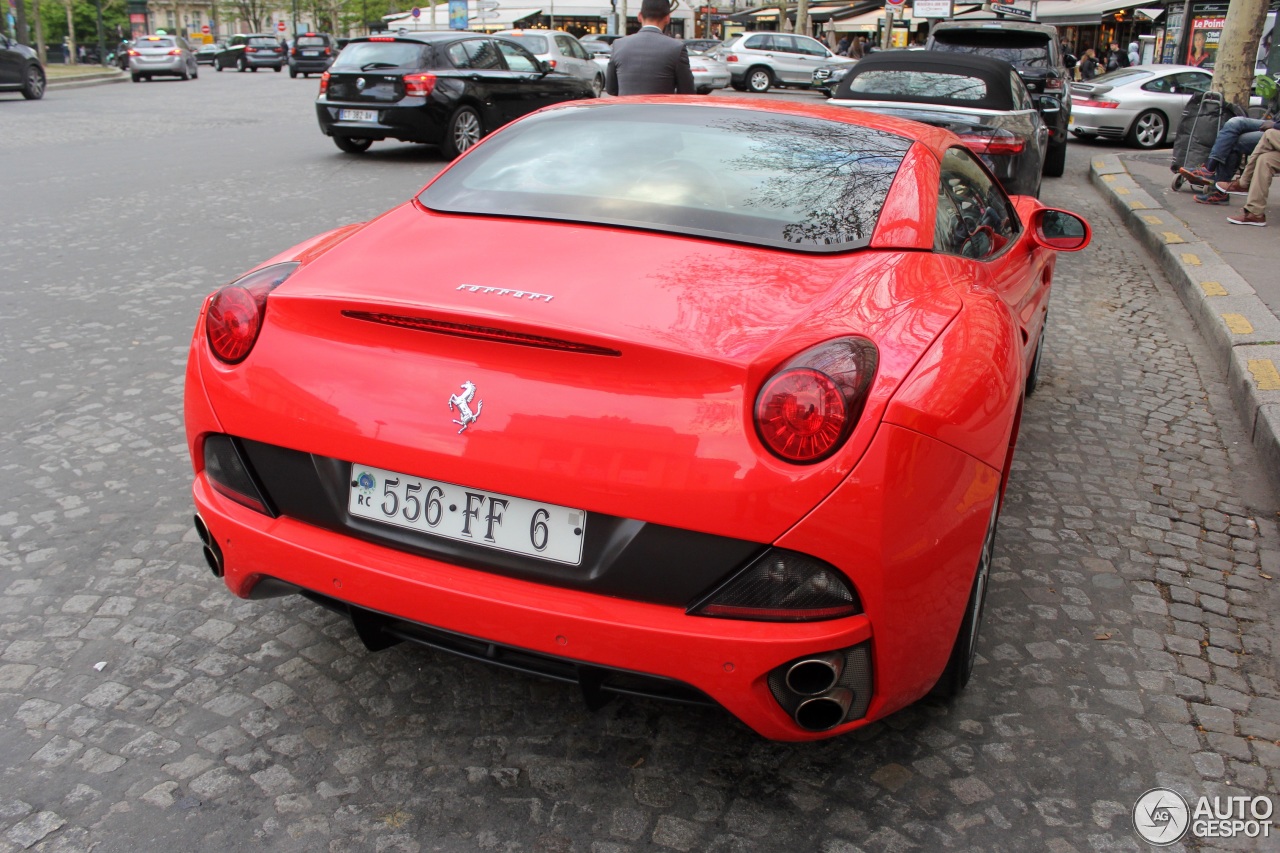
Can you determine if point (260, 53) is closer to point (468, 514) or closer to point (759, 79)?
point (759, 79)

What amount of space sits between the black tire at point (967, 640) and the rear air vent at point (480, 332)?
1019 mm

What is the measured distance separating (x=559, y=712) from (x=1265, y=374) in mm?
4329

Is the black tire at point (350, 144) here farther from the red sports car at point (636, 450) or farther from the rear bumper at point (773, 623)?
the rear bumper at point (773, 623)

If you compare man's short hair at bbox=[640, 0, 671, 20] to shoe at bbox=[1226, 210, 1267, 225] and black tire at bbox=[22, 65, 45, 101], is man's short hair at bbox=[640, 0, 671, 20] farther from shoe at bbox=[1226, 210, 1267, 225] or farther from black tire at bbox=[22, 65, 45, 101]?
black tire at bbox=[22, 65, 45, 101]

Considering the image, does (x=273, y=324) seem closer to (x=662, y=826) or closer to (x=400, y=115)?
(x=662, y=826)

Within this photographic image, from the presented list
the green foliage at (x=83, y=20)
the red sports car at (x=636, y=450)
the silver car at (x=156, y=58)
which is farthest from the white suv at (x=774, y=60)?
the green foliage at (x=83, y=20)

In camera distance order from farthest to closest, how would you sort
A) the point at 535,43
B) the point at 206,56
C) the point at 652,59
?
the point at 206,56 < the point at 535,43 < the point at 652,59

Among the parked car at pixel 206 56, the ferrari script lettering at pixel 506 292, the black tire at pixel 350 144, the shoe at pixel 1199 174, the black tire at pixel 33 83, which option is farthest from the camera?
the parked car at pixel 206 56

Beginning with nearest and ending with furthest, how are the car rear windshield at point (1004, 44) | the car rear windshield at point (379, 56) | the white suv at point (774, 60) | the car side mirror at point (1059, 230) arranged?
the car side mirror at point (1059, 230) < the car rear windshield at point (379, 56) < the car rear windshield at point (1004, 44) < the white suv at point (774, 60)

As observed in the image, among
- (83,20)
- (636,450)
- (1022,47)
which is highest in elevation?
(83,20)


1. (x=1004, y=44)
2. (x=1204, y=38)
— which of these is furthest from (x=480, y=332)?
(x=1204, y=38)

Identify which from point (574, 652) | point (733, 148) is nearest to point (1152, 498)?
point (733, 148)

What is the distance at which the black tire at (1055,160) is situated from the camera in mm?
13844

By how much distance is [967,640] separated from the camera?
2.64 m
